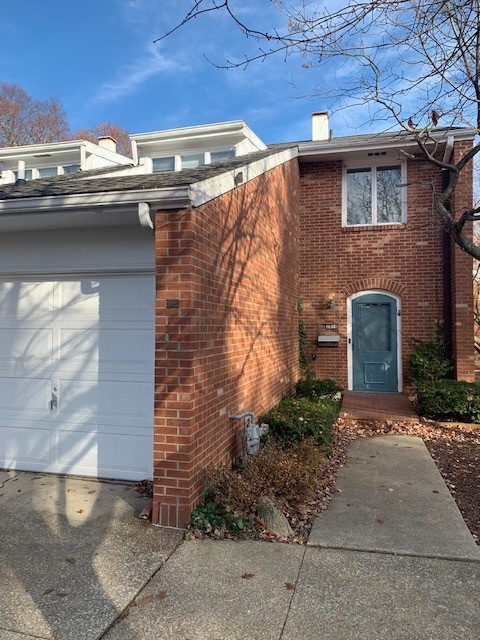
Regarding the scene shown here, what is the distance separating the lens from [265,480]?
4.61 meters

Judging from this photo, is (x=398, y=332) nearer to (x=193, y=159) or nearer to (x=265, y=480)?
(x=265, y=480)

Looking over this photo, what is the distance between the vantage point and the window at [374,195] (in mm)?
10586

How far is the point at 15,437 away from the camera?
5453 mm

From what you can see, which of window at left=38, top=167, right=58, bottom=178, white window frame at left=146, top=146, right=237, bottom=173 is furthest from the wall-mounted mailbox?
window at left=38, top=167, right=58, bottom=178

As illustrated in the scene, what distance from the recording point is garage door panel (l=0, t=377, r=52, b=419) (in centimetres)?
537

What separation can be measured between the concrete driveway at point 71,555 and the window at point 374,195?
8.30 m

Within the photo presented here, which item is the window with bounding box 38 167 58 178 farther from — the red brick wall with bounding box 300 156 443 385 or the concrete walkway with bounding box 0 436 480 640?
the concrete walkway with bounding box 0 436 480 640

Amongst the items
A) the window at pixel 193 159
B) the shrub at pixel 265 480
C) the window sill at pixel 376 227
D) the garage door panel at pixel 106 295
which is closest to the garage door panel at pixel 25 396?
the garage door panel at pixel 106 295

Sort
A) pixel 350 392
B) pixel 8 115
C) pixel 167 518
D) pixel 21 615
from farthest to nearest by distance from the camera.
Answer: pixel 8 115
pixel 350 392
pixel 167 518
pixel 21 615

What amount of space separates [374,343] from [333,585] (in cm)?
778

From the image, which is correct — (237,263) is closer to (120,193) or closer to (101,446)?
(120,193)

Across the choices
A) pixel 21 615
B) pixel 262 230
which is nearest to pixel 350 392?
pixel 262 230

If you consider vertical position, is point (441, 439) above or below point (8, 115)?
below

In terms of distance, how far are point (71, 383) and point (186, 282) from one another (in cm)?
217
